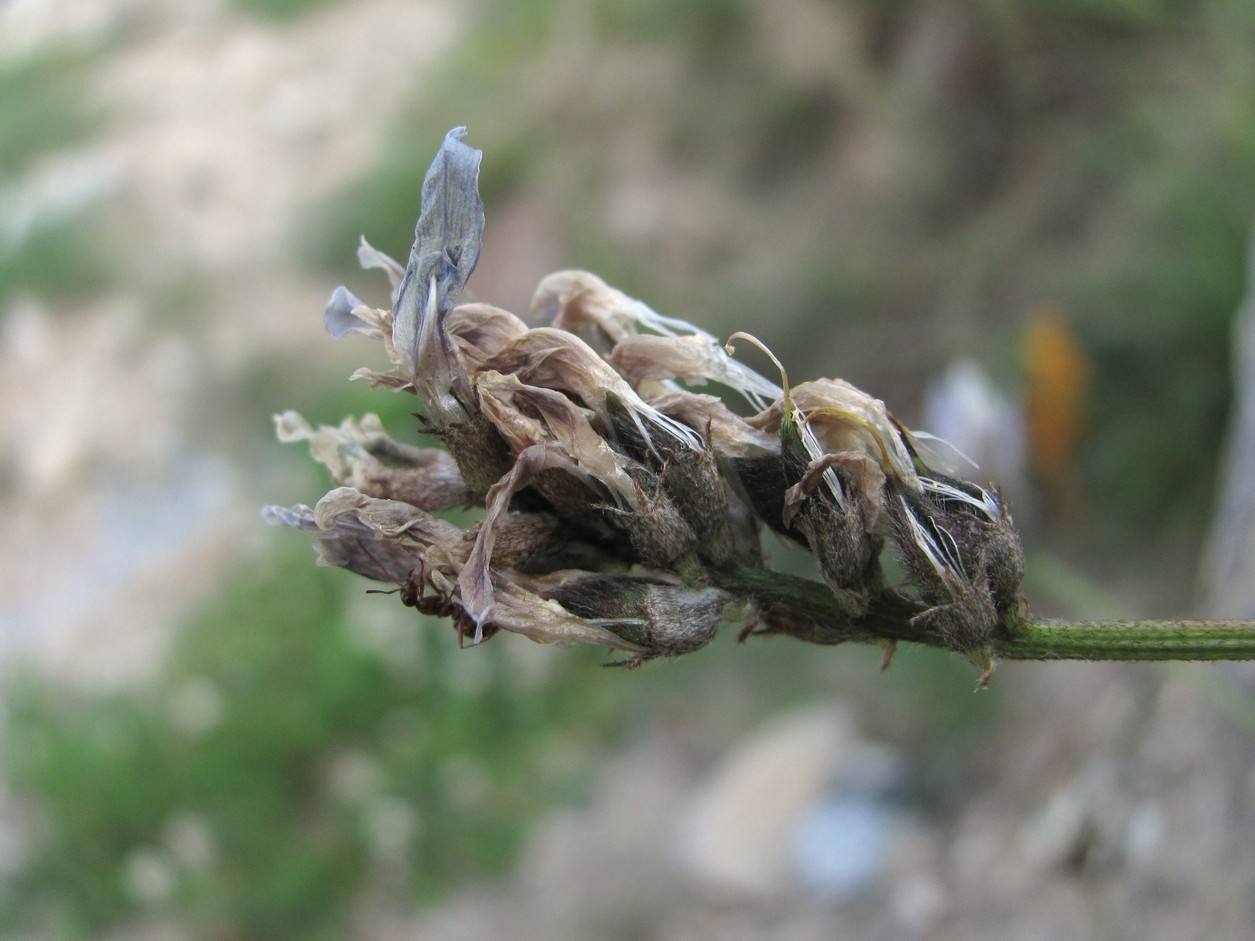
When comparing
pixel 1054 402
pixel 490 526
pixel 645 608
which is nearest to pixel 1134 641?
pixel 645 608

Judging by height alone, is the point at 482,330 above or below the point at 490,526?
above

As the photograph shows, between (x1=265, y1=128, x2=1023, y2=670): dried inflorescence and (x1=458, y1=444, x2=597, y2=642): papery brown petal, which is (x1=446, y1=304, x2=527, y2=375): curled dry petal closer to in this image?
(x1=265, y1=128, x2=1023, y2=670): dried inflorescence

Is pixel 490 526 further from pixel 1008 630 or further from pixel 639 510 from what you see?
pixel 1008 630

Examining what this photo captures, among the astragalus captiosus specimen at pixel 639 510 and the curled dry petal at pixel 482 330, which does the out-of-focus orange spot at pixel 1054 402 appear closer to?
the astragalus captiosus specimen at pixel 639 510

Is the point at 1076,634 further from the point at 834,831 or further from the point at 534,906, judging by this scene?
the point at 534,906

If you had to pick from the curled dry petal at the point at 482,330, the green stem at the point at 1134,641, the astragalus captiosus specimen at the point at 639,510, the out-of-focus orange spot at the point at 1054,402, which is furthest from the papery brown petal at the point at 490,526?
the out-of-focus orange spot at the point at 1054,402

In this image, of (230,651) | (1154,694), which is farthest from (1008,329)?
(230,651)
